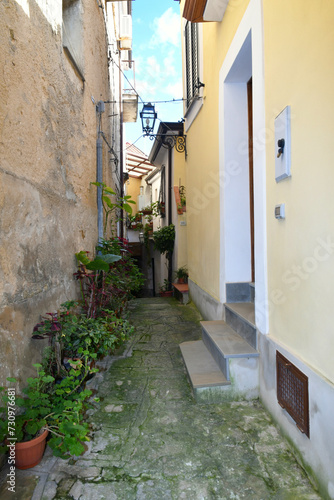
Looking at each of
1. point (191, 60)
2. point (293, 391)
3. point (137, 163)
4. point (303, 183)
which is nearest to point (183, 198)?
point (191, 60)

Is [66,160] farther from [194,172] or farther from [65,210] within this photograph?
[194,172]

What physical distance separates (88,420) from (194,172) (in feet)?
14.9

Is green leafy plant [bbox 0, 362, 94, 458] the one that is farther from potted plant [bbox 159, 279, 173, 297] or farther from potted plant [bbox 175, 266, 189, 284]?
potted plant [bbox 159, 279, 173, 297]

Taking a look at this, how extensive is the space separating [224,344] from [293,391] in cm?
95

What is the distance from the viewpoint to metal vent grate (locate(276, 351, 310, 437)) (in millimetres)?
1735

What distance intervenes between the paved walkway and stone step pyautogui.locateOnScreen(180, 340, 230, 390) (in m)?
0.16

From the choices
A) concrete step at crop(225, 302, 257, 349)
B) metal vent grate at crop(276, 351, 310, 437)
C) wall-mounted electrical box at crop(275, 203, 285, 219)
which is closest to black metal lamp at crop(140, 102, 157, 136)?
concrete step at crop(225, 302, 257, 349)

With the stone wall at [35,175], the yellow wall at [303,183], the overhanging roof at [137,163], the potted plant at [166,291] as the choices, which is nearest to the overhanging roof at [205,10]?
the yellow wall at [303,183]

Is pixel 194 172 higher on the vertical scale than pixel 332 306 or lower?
higher

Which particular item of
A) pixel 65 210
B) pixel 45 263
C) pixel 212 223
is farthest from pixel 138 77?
pixel 45 263

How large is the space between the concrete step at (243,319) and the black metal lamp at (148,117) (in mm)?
4932

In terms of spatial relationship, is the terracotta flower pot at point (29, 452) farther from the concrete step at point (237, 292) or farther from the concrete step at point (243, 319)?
the concrete step at point (237, 292)

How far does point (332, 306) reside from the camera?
4.91ft

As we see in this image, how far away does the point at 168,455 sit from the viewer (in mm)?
1929
